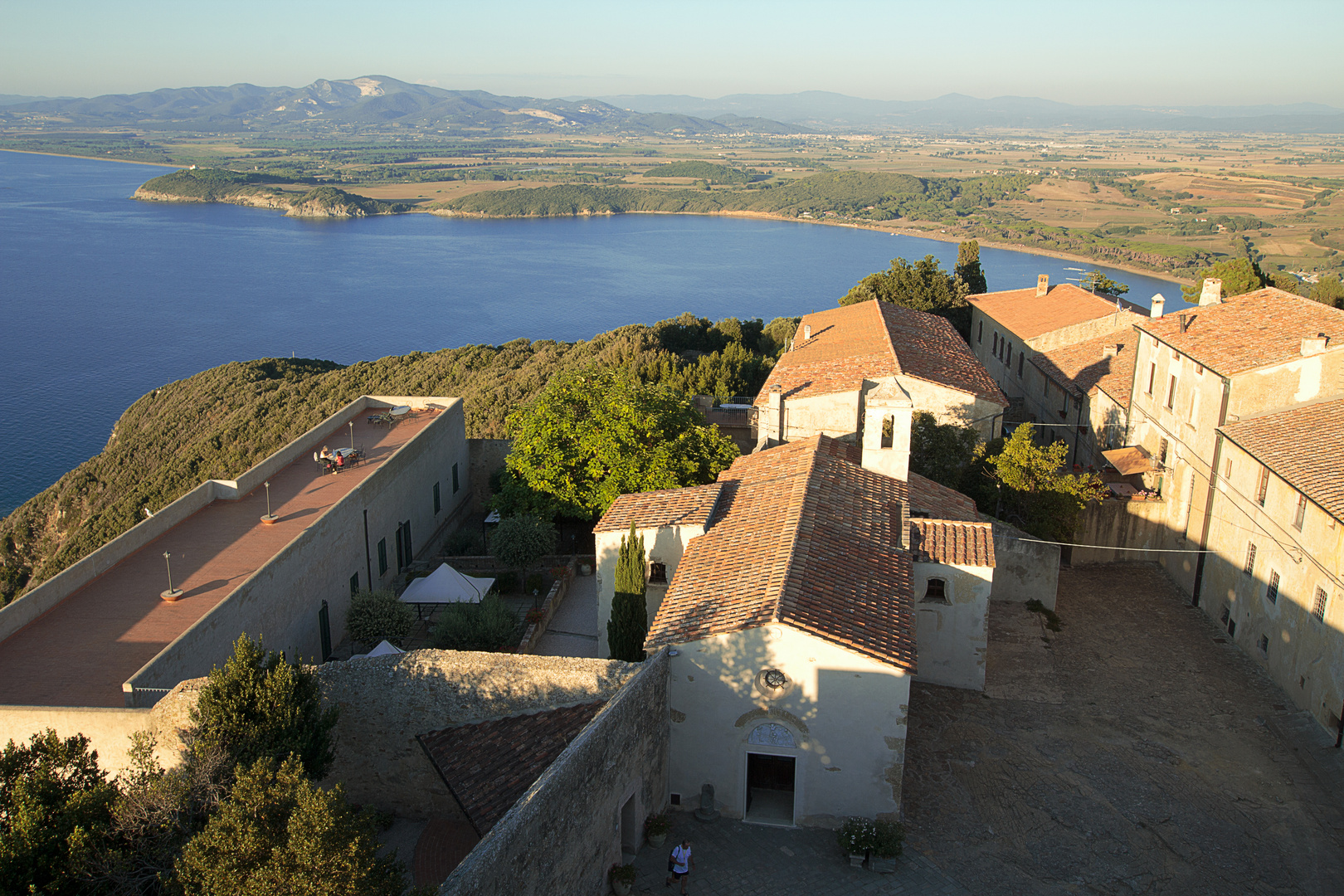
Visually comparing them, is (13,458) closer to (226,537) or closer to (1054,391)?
(226,537)

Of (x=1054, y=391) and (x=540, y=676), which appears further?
(x=1054, y=391)

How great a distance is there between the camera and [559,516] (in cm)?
2492

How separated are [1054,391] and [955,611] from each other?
1965 cm

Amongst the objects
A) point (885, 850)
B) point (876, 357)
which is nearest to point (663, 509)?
point (885, 850)

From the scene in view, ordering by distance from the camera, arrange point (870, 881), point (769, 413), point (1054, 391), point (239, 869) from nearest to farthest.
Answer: point (239, 869)
point (870, 881)
point (769, 413)
point (1054, 391)

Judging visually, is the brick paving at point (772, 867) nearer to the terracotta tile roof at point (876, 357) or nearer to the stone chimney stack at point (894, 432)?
the stone chimney stack at point (894, 432)

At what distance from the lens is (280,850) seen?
29.1 feet

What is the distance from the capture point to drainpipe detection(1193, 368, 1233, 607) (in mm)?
22125

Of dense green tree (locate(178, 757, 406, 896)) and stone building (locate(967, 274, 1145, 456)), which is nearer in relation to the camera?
dense green tree (locate(178, 757, 406, 896))

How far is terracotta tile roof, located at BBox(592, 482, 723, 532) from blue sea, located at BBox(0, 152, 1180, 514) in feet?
157

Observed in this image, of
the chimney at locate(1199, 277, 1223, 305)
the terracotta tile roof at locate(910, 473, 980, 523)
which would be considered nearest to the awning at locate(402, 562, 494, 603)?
the terracotta tile roof at locate(910, 473, 980, 523)

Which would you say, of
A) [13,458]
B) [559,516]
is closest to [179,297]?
[13,458]

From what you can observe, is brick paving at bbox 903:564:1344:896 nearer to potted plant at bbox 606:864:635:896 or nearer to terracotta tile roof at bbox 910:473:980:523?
terracotta tile roof at bbox 910:473:980:523

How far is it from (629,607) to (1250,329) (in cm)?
1812
